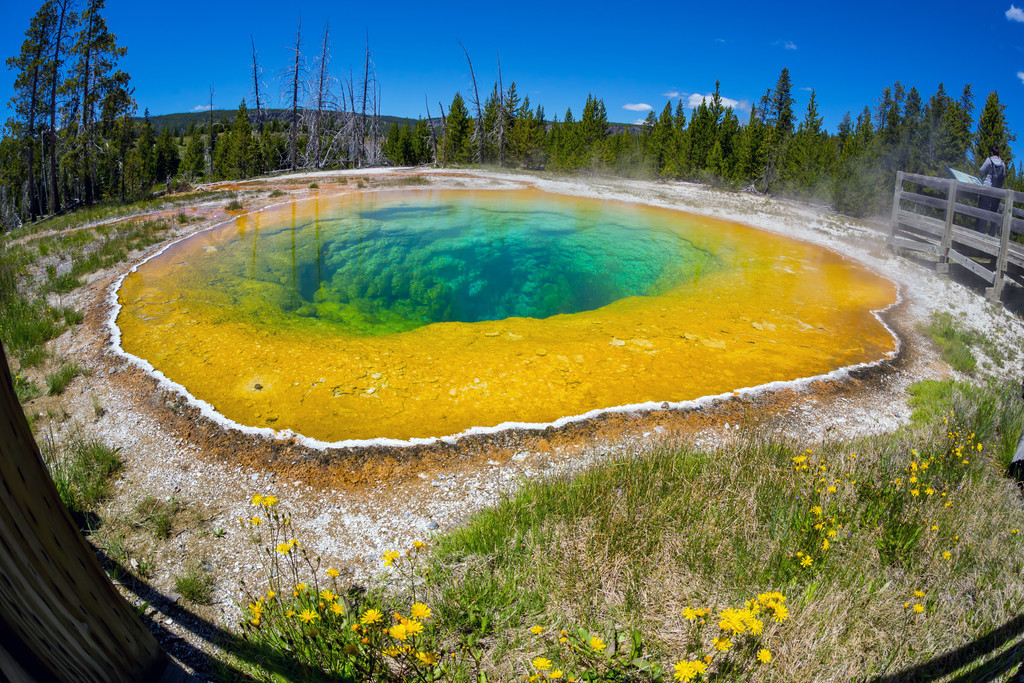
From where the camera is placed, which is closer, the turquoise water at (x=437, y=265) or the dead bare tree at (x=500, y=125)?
the turquoise water at (x=437, y=265)

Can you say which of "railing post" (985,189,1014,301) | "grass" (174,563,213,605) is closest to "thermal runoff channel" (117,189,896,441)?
"railing post" (985,189,1014,301)

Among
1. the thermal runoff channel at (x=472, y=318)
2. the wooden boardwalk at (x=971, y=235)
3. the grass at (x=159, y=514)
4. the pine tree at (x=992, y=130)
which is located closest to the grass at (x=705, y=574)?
the grass at (x=159, y=514)

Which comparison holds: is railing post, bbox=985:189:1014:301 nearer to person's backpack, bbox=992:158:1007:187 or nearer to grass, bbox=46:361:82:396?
person's backpack, bbox=992:158:1007:187

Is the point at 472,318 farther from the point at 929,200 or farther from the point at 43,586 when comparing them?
the point at 929,200

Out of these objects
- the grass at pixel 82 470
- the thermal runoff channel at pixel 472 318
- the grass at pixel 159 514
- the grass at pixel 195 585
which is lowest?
the grass at pixel 195 585

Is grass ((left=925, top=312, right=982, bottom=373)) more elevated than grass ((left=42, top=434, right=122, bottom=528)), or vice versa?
grass ((left=925, top=312, right=982, bottom=373))

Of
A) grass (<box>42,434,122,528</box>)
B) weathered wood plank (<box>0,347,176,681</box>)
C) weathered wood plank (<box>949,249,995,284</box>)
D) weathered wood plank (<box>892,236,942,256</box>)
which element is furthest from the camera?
weathered wood plank (<box>892,236,942,256</box>)

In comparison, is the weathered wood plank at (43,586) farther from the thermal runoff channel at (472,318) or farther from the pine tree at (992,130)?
the pine tree at (992,130)
